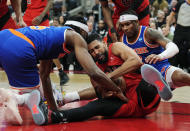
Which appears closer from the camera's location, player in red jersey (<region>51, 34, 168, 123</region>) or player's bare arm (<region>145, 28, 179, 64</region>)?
player in red jersey (<region>51, 34, 168, 123</region>)

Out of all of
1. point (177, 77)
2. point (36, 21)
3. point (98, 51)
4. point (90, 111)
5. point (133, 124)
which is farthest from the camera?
point (36, 21)

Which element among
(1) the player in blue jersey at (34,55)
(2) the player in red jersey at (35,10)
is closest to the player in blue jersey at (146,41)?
(1) the player in blue jersey at (34,55)

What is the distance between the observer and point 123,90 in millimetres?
3398

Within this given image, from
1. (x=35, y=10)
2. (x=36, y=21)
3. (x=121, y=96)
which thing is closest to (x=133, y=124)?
(x=121, y=96)

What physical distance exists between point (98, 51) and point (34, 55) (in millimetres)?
737

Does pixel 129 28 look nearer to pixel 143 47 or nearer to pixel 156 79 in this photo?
pixel 143 47

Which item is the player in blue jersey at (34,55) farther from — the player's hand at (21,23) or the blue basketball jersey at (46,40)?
the player's hand at (21,23)

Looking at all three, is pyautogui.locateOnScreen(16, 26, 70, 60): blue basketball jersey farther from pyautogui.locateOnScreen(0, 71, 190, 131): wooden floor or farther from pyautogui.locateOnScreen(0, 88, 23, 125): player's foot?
pyautogui.locateOnScreen(0, 71, 190, 131): wooden floor

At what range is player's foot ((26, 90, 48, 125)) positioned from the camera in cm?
285

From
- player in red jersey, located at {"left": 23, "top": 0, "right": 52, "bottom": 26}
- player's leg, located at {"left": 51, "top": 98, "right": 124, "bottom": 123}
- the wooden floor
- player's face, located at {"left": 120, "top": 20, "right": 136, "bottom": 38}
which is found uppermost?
player in red jersey, located at {"left": 23, "top": 0, "right": 52, "bottom": 26}

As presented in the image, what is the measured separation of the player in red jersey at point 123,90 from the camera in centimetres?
317

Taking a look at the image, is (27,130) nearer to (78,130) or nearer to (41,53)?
(78,130)

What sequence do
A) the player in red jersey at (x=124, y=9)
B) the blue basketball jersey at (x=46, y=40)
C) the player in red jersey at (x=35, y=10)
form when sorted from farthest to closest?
the player in red jersey at (x=35, y=10)
the player in red jersey at (x=124, y=9)
the blue basketball jersey at (x=46, y=40)

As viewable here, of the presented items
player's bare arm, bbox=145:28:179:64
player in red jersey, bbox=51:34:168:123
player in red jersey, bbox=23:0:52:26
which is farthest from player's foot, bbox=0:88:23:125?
player in red jersey, bbox=23:0:52:26
